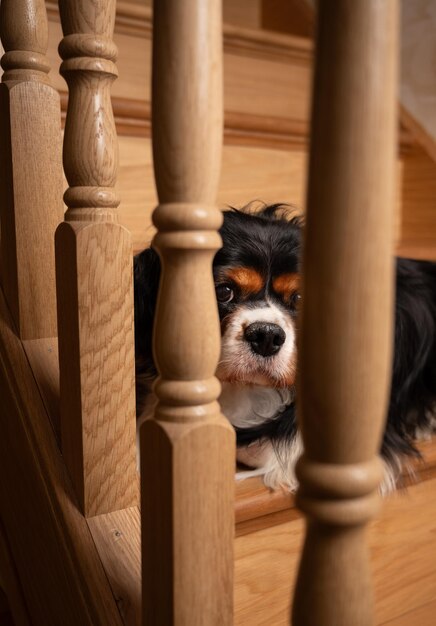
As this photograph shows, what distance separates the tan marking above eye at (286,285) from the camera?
1.29 meters

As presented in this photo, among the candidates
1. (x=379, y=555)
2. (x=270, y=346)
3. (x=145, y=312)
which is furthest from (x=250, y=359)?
(x=379, y=555)

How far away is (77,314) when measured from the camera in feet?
2.58

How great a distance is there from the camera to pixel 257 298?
4.25 ft

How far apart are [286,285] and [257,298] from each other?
0.21 feet

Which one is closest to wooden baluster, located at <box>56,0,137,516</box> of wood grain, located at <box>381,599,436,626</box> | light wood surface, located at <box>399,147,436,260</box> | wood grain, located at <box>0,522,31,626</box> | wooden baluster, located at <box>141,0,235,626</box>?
wooden baluster, located at <box>141,0,235,626</box>

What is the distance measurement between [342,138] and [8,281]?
662 mm

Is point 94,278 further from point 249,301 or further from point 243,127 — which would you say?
point 243,127

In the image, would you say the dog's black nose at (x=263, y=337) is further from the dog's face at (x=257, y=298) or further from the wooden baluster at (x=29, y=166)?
the wooden baluster at (x=29, y=166)

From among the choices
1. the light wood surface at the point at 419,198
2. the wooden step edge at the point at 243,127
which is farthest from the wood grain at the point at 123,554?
the light wood surface at the point at 419,198

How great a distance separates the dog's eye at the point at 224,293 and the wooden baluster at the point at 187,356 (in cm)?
64

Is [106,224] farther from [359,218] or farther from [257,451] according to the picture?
[257,451]

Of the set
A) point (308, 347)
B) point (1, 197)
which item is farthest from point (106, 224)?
point (308, 347)

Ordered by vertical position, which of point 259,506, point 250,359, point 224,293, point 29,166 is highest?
point 29,166

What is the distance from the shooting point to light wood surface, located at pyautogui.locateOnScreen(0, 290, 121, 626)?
78cm
